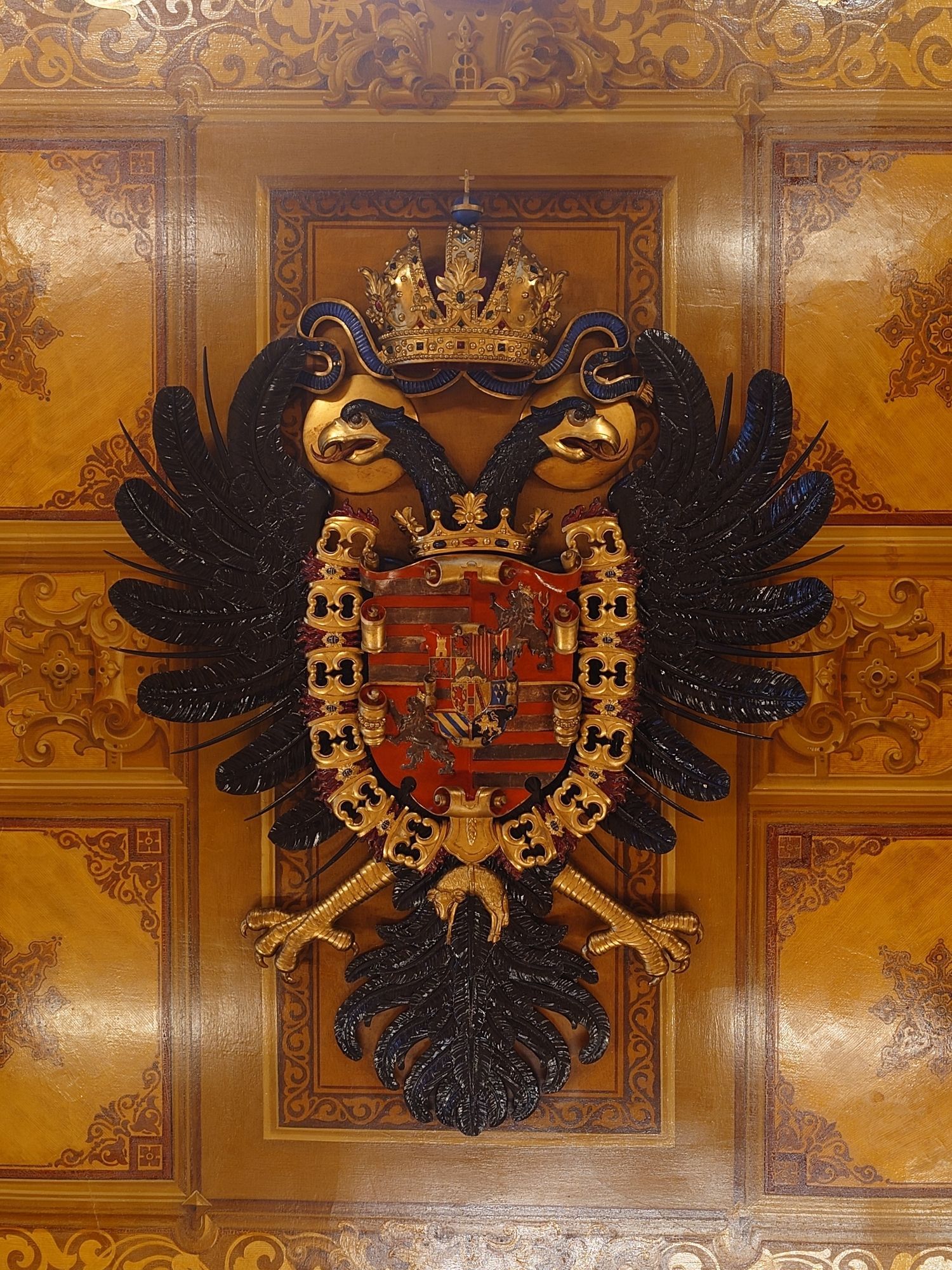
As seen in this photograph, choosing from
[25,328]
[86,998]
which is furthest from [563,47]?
[86,998]

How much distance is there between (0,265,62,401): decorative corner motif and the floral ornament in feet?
6.71

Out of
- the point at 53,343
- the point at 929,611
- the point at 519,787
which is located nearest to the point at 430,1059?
the point at 519,787

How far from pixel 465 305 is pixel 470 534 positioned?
516 mm

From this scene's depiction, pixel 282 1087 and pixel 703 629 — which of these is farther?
pixel 282 1087

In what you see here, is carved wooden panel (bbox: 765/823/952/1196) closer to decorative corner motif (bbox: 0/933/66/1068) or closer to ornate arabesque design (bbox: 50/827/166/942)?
ornate arabesque design (bbox: 50/827/166/942)

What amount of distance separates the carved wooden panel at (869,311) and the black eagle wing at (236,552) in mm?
1200

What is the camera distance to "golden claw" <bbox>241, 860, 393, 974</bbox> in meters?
2.32

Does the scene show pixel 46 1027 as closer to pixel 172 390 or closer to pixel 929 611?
pixel 172 390

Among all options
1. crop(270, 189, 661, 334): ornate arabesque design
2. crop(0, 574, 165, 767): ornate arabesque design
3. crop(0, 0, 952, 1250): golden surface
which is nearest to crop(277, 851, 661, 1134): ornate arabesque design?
crop(0, 0, 952, 1250): golden surface

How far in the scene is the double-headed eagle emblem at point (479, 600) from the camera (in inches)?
86.4

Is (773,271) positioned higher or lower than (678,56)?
lower

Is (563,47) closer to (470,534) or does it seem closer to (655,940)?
(470,534)

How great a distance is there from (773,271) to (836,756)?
3.89 ft

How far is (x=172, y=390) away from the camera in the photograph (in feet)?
7.37
